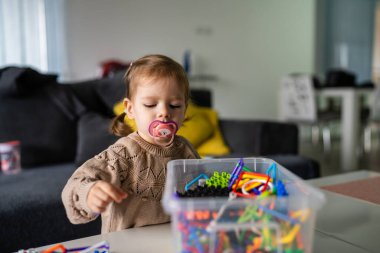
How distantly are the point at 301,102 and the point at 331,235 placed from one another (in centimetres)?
330

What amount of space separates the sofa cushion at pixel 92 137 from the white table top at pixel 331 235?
1114 millimetres

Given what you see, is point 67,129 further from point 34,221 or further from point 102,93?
point 34,221

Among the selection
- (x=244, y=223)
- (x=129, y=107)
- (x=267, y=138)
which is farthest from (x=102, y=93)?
(x=244, y=223)

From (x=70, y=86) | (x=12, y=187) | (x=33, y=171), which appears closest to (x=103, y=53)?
(x=70, y=86)

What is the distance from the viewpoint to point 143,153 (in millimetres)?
819

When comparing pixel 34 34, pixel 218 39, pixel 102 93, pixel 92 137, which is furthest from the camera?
pixel 218 39

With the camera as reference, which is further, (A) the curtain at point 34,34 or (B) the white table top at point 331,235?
(A) the curtain at point 34,34

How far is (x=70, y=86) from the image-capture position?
2150mm

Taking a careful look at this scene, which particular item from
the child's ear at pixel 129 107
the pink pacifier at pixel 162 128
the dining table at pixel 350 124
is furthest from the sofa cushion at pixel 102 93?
the dining table at pixel 350 124

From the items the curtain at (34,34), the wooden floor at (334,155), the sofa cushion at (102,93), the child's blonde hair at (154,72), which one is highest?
the curtain at (34,34)

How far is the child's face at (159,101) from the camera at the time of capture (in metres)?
0.75

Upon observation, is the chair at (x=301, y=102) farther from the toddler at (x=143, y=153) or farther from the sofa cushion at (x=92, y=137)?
the toddler at (x=143, y=153)

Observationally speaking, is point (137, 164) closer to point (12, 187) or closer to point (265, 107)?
point (12, 187)

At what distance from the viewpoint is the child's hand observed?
58 centimetres
